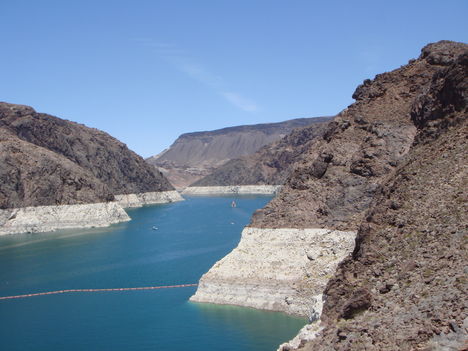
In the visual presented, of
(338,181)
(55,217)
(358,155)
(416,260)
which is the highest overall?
(358,155)

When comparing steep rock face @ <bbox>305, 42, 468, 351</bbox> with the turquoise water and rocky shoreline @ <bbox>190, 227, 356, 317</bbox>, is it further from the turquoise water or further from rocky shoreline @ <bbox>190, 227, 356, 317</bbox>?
rocky shoreline @ <bbox>190, 227, 356, 317</bbox>

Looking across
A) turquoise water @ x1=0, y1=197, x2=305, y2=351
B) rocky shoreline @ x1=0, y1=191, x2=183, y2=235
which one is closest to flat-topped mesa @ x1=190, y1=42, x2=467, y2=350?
turquoise water @ x1=0, y1=197, x2=305, y2=351

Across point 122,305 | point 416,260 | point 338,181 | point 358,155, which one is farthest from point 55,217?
point 416,260

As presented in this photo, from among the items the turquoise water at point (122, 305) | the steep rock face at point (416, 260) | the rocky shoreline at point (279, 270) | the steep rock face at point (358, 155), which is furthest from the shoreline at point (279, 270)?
the steep rock face at point (416, 260)

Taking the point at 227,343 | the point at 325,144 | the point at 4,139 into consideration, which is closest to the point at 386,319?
the point at 227,343

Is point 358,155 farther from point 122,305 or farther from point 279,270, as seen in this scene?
point 122,305

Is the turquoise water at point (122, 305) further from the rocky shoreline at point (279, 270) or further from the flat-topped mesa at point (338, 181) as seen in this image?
the flat-topped mesa at point (338, 181)
